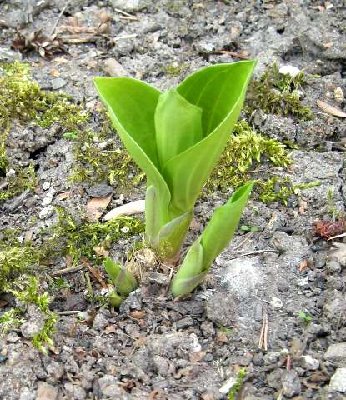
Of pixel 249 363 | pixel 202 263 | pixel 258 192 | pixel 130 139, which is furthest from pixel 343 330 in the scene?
pixel 130 139

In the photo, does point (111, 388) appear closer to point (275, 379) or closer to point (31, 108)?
point (275, 379)

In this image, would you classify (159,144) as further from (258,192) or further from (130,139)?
(258,192)

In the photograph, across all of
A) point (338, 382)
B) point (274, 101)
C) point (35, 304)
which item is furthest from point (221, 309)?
point (274, 101)

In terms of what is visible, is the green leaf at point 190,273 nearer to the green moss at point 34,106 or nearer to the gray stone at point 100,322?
the gray stone at point 100,322

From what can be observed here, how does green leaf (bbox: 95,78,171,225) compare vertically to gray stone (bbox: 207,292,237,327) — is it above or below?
above

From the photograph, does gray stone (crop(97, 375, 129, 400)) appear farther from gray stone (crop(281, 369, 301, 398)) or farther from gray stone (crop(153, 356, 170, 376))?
gray stone (crop(281, 369, 301, 398))

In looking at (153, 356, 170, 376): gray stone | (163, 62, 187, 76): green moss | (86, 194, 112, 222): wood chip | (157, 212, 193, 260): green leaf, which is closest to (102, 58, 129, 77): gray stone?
(163, 62, 187, 76): green moss

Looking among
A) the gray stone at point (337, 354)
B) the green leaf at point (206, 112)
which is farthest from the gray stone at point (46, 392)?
the gray stone at point (337, 354)

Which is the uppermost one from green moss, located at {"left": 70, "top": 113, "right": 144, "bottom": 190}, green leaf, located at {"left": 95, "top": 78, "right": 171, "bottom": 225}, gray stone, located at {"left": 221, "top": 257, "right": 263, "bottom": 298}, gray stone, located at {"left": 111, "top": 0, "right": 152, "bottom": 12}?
green leaf, located at {"left": 95, "top": 78, "right": 171, "bottom": 225}
